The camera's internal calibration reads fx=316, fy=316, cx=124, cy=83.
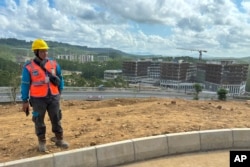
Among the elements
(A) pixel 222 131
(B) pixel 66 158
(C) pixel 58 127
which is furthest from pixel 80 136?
(A) pixel 222 131

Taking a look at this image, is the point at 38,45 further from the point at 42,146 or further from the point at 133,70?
the point at 133,70

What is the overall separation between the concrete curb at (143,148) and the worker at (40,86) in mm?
521

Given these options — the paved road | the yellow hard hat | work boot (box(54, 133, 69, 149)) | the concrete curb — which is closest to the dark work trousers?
work boot (box(54, 133, 69, 149))

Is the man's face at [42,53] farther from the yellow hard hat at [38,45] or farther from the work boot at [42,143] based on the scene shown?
the work boot at [42,143]

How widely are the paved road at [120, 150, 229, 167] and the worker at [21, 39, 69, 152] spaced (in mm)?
1582

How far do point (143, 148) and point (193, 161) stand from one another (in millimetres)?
892

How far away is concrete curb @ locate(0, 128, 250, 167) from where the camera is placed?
471cm

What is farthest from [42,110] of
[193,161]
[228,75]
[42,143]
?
[228,75]

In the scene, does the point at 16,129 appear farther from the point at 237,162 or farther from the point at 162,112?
the point at 237,162

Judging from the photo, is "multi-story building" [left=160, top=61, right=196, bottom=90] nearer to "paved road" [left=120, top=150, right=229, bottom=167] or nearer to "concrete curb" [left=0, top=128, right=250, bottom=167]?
"concrete curb" [left=0, top=128, right=250, bottom=167]

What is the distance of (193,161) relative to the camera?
5465mm

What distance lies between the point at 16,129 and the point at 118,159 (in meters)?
2.61

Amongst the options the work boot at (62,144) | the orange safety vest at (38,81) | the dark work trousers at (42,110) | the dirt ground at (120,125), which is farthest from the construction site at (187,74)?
the orange safety vest at (38,81)

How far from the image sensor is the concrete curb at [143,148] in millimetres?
4711
